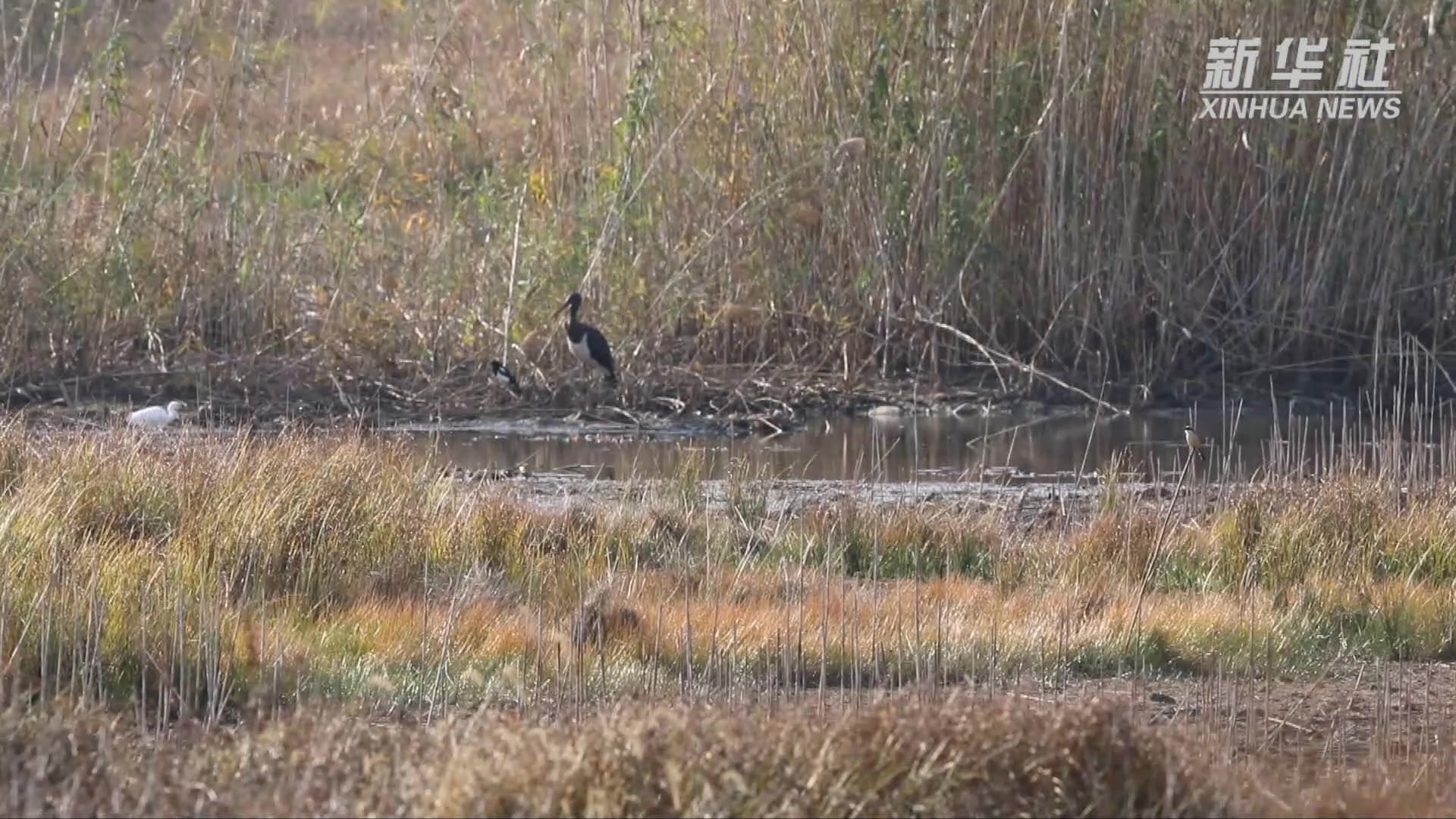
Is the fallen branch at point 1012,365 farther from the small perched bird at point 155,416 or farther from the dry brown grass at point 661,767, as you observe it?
the dry brown grass at point 661,767

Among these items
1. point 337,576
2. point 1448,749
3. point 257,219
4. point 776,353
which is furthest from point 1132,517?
point 257,219

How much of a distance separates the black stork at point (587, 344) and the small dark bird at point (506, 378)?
0.47 meters

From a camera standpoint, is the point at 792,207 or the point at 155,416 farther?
the point at 792,207

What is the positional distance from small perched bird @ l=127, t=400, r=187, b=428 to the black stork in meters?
2.65

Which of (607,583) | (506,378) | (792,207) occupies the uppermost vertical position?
(792,207)

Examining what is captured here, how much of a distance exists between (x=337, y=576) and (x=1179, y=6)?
28.3 feet

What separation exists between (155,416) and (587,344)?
303cm

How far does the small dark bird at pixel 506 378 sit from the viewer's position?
14.1m

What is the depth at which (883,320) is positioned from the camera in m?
15.0
